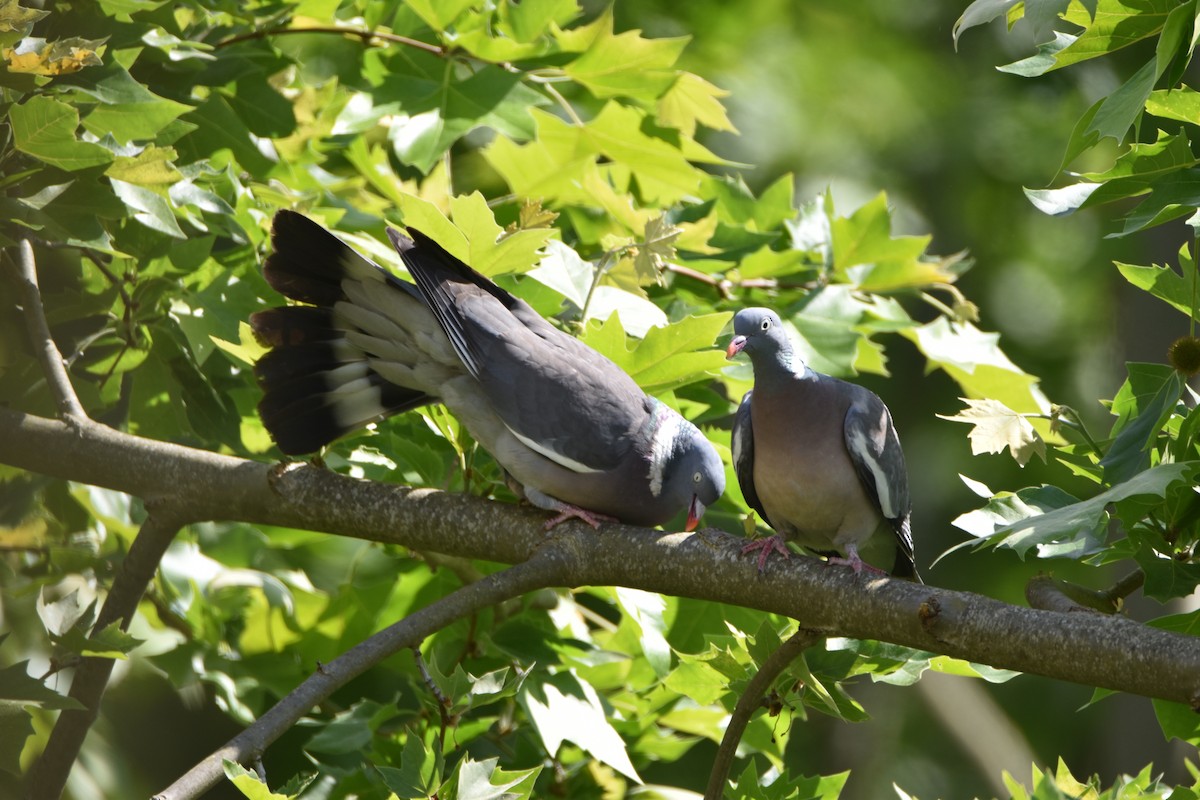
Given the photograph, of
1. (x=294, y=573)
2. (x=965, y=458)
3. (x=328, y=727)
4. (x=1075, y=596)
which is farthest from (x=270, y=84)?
(x=965, y=458)

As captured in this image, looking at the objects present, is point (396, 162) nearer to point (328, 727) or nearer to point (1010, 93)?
point (328, 727)

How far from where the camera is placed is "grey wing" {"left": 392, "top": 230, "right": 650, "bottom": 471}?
8.23ft

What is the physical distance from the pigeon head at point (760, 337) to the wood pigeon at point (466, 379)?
0.83ft

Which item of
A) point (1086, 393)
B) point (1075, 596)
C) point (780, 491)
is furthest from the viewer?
point (1086, 393)

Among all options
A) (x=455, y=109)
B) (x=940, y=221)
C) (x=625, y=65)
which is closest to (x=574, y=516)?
(x=455, y=109)

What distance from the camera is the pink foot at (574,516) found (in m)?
2.32

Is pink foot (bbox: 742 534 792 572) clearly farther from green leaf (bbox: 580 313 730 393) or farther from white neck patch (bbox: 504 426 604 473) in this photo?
white neck patch (bbox: 504 426 604 473)

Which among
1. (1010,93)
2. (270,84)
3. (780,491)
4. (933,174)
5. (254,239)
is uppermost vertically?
(270,84)

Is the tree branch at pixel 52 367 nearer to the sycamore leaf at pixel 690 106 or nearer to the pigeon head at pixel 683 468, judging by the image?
the pigeon head at pixel 683 468

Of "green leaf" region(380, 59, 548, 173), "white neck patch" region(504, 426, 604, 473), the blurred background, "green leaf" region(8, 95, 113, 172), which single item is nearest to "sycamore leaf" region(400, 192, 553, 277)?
"white neck patch" region(504, 426, 604, 473)

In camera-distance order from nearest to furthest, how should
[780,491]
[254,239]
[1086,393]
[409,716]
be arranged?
[780,491]
[254,239]
[409,716]
[1086,393]

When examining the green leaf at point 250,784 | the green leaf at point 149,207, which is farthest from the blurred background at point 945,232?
the green leaf at point 250,784

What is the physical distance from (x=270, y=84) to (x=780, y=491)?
5.77 feet

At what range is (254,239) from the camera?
8.97 feet
